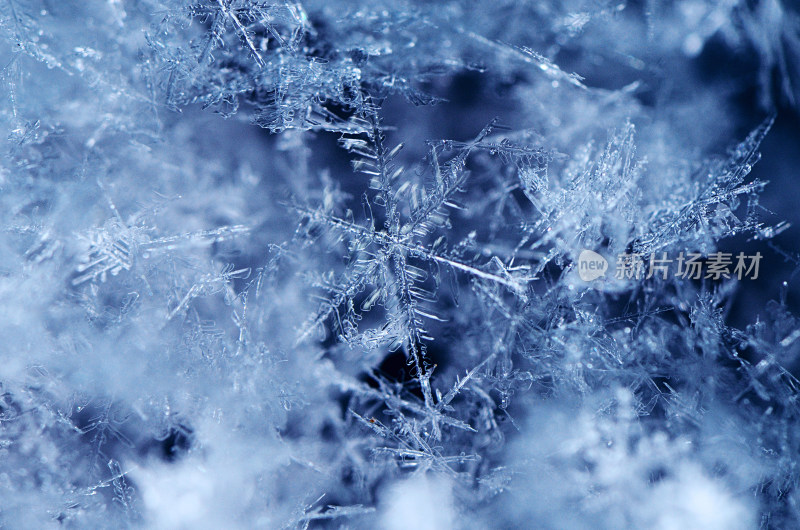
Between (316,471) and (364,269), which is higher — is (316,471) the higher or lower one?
the lower one

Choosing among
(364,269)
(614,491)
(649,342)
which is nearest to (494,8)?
(364,269)

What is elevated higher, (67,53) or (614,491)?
(67,53)

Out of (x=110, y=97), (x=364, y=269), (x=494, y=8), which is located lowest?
(x=364, y=269)

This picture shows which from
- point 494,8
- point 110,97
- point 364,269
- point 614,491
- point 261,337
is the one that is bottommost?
point 614,491

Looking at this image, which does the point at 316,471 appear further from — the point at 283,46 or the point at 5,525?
the point at 283,46

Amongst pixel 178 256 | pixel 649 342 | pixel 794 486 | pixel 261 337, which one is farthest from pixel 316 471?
pixel 794 486

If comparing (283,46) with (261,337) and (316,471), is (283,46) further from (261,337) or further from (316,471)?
(316,471)
